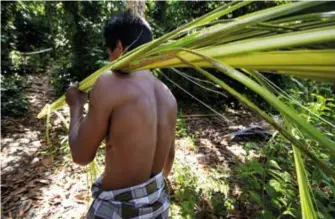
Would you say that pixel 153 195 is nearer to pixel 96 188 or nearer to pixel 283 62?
pixel 96 188

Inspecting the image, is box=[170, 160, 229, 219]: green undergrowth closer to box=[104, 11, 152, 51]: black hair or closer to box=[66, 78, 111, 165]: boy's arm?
box=[66, 78, 111, 165]: boy's arm

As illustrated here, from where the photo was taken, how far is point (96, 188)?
1.59 m

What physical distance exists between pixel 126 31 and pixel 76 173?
94.8 inches

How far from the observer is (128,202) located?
152 cm

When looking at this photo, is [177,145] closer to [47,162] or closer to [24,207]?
[47,162]

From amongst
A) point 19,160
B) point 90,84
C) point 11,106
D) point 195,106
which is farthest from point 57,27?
point 90,84

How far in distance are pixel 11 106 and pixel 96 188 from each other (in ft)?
13.0

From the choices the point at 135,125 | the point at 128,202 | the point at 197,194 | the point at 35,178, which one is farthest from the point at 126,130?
the point at 35,178

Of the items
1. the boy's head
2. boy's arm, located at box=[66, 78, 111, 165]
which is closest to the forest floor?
boy's arm, located at box=[66, 78, 111, 165]

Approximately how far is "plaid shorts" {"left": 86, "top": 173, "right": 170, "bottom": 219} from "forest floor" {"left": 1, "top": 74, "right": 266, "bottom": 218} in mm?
776

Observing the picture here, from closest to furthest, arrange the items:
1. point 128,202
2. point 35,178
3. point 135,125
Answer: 1. point 135,125
2. point 128,202
3. point 35,178

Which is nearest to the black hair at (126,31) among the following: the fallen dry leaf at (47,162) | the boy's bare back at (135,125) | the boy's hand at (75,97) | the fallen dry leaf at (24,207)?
the boy's bare back at (135,125)

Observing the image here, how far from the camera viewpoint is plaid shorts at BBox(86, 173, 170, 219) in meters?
1.51

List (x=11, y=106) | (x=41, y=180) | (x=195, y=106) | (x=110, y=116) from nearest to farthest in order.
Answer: (x=110, y=116)
(x=41, y=180)
(x=11, y=106)
(x=195, y=106)
